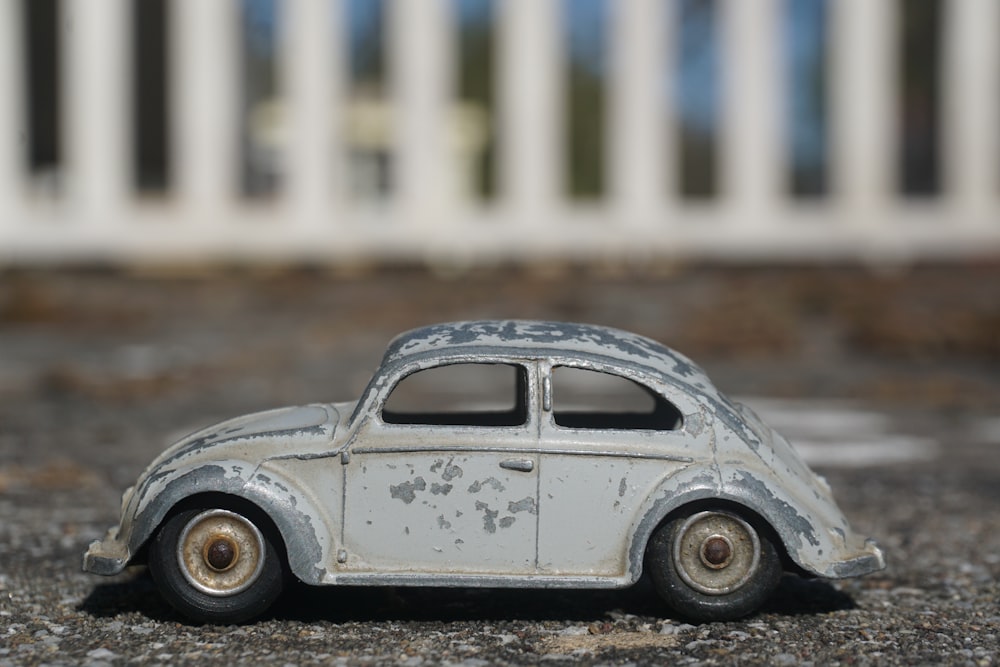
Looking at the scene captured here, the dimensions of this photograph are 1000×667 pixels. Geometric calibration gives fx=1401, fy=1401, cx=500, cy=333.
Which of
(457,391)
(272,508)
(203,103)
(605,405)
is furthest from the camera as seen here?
(203,103)

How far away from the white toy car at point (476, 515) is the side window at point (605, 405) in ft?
1.20

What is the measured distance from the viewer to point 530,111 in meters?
32.2

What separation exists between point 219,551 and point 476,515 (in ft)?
3.67

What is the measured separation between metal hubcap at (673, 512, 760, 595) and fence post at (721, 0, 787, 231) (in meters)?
26.7

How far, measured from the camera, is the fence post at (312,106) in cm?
3219

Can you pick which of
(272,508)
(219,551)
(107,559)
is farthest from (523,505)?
(107,559)

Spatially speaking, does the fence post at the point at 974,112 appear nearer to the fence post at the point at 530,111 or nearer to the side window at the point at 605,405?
the fence post at the point at 530,111

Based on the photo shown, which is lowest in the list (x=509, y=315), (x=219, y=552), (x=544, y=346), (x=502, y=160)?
(x=219, y=552)

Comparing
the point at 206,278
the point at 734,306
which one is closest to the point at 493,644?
the point at 734,306

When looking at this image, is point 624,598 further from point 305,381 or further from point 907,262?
point 907,262

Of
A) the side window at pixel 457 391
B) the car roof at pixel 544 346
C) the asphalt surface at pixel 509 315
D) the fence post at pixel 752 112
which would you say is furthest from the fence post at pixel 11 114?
the car roof at pixel 544 346

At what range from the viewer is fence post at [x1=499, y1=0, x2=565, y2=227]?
32094mm

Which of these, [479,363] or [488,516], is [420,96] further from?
[488,516]

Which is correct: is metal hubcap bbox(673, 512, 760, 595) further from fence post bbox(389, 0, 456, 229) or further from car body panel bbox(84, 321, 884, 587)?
fence post bbox(389, 0, 456, 229)
